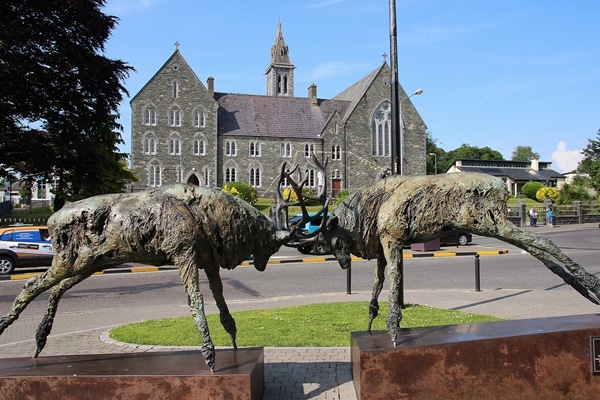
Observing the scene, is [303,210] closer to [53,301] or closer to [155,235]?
[155,235]

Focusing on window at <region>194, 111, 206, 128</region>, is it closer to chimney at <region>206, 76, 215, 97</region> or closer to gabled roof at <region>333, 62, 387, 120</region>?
chimney at <region>206, 76, 215, 97</region>

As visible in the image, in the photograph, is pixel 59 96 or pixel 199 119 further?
pixel 199 119

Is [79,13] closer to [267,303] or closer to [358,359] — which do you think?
[267,303]

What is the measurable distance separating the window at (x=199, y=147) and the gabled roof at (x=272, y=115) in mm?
2205

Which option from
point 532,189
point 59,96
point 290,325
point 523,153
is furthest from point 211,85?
point 523,153

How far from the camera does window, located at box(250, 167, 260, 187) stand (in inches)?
2111

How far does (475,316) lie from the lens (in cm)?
940

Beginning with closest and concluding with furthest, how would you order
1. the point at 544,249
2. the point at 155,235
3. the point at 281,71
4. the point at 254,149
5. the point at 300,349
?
the point at 155,235
the point at 544,249
the point at 300,349
the point at 254,149
the point at 281,71

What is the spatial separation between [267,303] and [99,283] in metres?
6.06

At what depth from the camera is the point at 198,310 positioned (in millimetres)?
4879

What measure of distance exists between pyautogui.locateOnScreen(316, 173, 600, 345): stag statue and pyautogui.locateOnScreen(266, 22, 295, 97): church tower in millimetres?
65781

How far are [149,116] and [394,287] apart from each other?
4825cm

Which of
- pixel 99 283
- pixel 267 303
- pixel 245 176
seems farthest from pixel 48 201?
pixel 267 303

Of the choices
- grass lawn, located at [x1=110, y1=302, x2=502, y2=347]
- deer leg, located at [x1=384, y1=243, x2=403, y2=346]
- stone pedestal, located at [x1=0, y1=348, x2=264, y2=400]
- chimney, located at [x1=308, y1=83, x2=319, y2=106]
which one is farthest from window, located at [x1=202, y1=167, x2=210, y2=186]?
stone pedestal, located at [x1=0, y1=348, x2=264, y2=400]
